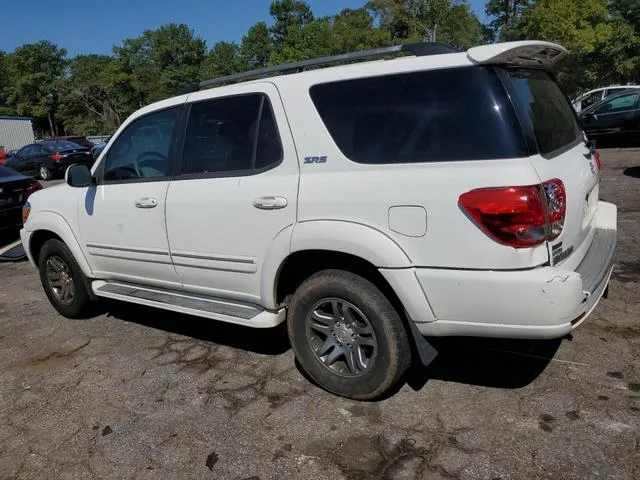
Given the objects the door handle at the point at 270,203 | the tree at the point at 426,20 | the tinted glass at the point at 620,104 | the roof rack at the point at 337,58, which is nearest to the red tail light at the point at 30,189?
the roof rack at the point at 337,58

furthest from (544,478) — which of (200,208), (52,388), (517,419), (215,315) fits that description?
(52,388)

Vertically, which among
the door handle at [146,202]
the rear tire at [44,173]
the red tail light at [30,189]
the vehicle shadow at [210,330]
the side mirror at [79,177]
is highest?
the side mirror at [79,177]

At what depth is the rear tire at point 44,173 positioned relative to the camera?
69.9ft

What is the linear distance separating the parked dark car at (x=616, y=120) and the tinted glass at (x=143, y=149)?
13570 mm

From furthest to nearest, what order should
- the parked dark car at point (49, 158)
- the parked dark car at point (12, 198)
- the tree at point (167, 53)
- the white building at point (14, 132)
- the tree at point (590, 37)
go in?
the tree at point (167, 53)
the white building at point (14, 132)
the tree at point (590, 37)
the parked dark car at point (49, 158)
the parked dark car at point (12, 198)

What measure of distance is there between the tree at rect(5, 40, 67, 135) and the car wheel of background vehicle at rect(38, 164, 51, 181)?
56.0 m

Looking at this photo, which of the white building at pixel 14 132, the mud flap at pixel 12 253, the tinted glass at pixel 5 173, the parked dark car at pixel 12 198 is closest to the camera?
the mud flap at pixel 12 253

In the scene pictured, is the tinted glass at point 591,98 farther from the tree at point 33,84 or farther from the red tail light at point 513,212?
the tree at point 33,84

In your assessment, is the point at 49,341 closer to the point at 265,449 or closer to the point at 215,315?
the point at 215,315

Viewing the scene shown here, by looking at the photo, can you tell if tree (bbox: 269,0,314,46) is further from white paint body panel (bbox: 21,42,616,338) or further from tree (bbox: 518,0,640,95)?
white paint body panel (bbox: 21,42,616,338)

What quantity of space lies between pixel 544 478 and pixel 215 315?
7.03 ft

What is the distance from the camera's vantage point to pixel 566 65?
3744 cm

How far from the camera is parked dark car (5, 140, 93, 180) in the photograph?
838 inches

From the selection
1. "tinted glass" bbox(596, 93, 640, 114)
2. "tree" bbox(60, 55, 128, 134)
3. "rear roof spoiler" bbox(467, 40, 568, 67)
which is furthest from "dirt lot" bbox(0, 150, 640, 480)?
"tree" bbox(60, 55, 128, 134)
